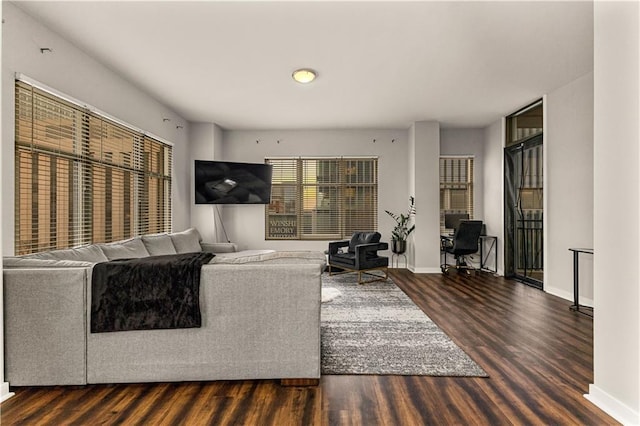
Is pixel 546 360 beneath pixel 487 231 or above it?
beneath

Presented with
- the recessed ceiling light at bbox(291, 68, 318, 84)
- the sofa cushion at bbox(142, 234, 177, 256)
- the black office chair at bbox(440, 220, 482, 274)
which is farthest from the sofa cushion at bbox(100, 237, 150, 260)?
the black office chair at bbox(440, 220, 482, 274)

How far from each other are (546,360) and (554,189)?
2.96 meters

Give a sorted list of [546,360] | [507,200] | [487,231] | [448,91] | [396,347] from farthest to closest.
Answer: [487,231], [507,200], [448,91], [396,347], [546,360]

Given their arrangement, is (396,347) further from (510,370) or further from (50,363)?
(50,363)

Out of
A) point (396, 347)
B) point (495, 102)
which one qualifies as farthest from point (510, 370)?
point (495, 102)

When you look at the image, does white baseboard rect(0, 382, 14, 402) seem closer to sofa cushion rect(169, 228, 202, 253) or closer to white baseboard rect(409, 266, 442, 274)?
sofa cushion rect(169, 228, 202, 253)

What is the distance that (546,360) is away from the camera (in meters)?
2.68

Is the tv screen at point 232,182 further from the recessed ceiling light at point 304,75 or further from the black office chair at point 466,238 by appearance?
the black office chair at point 466,238

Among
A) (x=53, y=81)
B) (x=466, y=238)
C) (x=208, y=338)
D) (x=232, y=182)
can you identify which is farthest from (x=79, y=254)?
(x=466, y=238)

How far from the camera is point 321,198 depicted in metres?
7.19

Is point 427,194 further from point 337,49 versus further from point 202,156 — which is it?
point 202,156

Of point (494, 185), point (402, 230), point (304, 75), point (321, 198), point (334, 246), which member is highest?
point (304, 75)

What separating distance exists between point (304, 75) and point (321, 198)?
11.1ft

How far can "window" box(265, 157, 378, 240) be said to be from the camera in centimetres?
714
